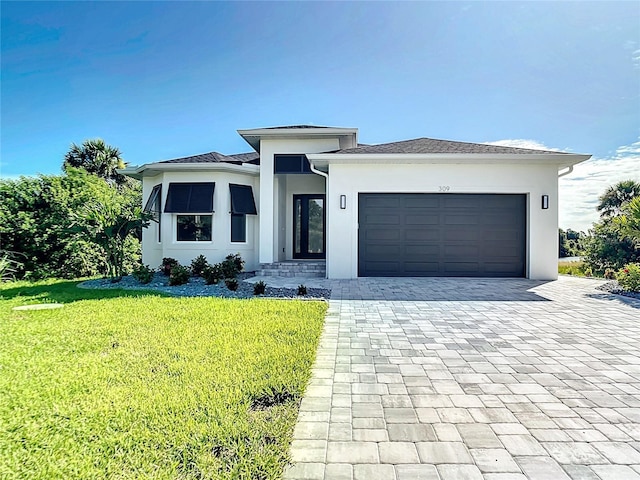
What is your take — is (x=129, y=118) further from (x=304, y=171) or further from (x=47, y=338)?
(x=47, y=338)

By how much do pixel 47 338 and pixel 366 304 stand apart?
19.6 ft

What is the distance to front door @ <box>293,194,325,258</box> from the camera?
1489 cm

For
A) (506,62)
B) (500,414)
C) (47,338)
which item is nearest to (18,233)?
(47,338)

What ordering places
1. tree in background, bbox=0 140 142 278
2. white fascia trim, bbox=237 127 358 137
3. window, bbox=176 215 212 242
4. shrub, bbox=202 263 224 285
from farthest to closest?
window, bbox=176 215 212 242 < white fascia trim, bbox=237 127 358 137 < tree in background, bbox=0 140 142 278 < shrub, bbox=202 263 224 285

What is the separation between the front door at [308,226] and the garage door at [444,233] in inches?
144

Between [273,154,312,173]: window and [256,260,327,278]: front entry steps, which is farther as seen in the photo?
[273,154,312,173]: window

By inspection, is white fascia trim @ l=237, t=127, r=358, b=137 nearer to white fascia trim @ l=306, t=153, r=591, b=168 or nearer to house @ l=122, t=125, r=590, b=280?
house @ l=122, t=125, r=590, b=280

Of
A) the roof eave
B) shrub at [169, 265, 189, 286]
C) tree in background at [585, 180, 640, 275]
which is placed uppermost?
the roof eave

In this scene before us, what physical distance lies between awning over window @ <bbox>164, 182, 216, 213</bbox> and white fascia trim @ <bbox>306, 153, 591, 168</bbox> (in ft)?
15.1

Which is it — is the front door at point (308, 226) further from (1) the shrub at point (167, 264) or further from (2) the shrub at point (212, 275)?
(1) the shrub at point (167, 264)

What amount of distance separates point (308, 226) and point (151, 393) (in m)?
12.1

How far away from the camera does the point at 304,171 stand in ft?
41.8

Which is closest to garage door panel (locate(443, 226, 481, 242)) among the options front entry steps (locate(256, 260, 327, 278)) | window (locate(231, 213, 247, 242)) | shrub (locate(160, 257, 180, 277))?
front entry steps (locate(256, 260, 327, 278))

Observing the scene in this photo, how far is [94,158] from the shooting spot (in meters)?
21.3
